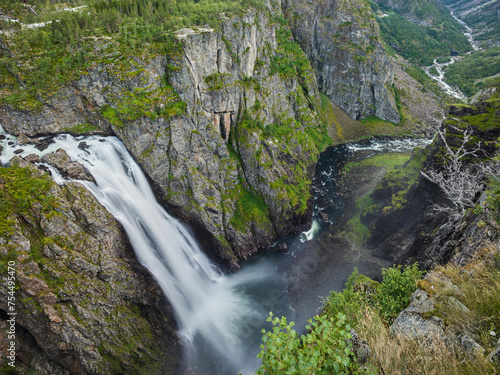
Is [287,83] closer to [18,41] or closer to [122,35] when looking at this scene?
[122,35]

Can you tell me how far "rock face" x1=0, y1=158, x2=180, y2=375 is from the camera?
1972 centimetres

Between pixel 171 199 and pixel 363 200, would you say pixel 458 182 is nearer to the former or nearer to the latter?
pixel 363 200

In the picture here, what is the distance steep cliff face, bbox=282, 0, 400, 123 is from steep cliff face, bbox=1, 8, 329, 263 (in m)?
39.1

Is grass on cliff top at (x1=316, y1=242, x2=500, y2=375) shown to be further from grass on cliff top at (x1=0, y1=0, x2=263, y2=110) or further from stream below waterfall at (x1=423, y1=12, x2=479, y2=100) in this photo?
stream below waterfall at (x1=423, y1=12, x2=479, y2=100)

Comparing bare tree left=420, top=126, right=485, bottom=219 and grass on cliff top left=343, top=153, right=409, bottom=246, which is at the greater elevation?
bare tree left=420, top=126, right=485, bottom=219

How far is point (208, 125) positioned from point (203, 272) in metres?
22.7

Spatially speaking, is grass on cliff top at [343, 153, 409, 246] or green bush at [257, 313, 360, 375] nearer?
green bush at [257, 313, 360, 375]

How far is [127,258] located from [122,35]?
32066 mm

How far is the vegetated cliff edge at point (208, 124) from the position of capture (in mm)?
33125

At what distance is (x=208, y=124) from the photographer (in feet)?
129

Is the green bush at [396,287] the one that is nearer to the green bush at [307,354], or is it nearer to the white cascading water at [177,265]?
the green bush at [307,354]

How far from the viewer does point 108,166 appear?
30562mm

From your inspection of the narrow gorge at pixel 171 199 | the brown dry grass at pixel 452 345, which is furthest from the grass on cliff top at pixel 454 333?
the narrow gorge at pixel 171 199

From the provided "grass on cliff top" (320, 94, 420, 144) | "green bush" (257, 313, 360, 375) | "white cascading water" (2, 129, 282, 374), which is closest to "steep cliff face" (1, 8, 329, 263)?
"white cascading water" (2, 129, 282, 374)
